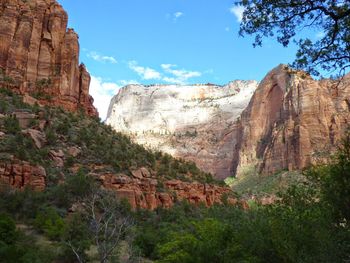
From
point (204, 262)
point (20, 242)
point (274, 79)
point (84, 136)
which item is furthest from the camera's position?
point (274, 79)

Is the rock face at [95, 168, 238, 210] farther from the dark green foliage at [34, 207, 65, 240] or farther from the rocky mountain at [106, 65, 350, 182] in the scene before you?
the rocky mountain at [106, 65, 350, 182]

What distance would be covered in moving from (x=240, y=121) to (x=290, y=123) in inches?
1313

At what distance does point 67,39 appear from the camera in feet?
188

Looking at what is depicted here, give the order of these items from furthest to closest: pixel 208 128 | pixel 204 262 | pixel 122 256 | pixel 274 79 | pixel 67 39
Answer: pixel 208 128 → pixel 274 79 → pixel 67 39 → pixel 122 256 → pixel 204 262

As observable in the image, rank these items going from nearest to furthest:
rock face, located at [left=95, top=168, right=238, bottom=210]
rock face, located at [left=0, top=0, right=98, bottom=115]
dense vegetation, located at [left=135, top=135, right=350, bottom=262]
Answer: dense vegetation, located at [left=135, top=135, right=350, bottom=262] → rock face, located at [left=95, top=168, right=238, bottom=210] → rock face, located at [left=0, top=0, right=98, bottom=115]

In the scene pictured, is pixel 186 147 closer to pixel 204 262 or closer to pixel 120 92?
pixel 120 92

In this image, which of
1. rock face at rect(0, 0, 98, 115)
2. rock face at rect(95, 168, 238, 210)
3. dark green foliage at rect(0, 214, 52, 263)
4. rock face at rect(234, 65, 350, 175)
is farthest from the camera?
rock face at rect(234, 65, 350, 175)

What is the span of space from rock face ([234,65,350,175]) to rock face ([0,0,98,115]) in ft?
150

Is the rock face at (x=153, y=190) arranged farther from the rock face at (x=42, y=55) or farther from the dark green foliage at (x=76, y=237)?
the rock face at (x=42, y=55)

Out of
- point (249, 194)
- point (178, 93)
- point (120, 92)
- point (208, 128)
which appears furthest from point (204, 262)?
point (120, 92)

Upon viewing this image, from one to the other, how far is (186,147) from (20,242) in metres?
121

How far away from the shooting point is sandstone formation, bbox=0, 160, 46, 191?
30.8 metres

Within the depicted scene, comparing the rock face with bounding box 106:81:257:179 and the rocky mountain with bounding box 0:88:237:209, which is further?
the rock face with bounding box 106:81:257:179

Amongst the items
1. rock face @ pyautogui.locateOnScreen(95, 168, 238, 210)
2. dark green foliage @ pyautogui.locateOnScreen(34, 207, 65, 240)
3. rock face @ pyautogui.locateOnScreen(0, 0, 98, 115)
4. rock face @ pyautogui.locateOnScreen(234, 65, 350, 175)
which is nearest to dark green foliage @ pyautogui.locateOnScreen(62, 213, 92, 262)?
dark green foliage @ pyautogui.locateOnScreen(34, 207, 65, 240)
